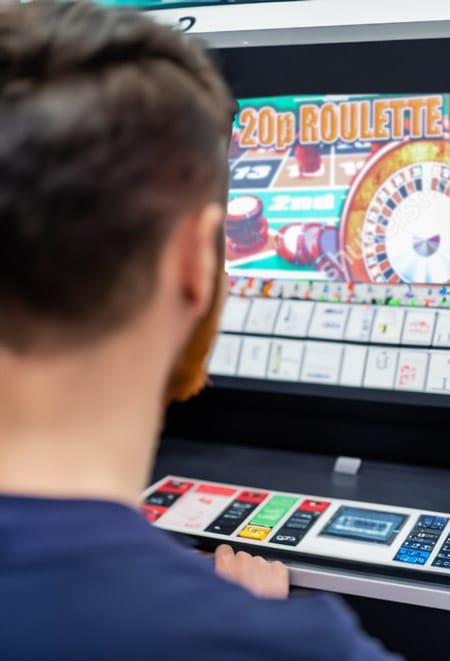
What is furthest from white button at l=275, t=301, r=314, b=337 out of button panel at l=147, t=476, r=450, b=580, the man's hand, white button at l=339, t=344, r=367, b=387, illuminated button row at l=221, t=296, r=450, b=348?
the man's hand

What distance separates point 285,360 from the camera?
69.5 inches

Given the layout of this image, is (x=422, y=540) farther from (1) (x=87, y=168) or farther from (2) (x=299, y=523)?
(1) (x=87, y=168)

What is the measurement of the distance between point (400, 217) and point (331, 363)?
0.33 m

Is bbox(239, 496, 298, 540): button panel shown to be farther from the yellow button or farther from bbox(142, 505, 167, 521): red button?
bbox(142, 505, 167, 521): red button

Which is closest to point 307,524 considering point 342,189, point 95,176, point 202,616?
point 342,189

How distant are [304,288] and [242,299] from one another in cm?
14

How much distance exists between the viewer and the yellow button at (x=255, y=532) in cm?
142

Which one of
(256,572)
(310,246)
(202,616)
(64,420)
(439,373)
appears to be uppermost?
(310,246)

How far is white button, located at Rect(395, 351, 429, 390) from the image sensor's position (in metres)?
1.67

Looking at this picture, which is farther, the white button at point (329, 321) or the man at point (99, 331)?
the white button at point (329, 321)

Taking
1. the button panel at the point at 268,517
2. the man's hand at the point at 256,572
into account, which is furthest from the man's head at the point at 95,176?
the button panel at the point at 268,517

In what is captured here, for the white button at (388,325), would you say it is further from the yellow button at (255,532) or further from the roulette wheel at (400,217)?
the yellow button at (255,532)

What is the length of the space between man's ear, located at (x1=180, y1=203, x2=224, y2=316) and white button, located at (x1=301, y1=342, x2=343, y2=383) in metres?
1.10

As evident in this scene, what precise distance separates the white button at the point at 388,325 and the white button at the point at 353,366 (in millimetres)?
40
